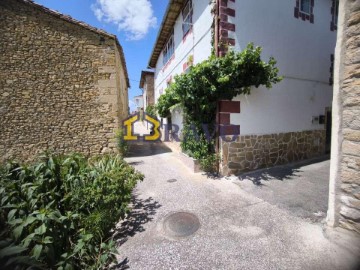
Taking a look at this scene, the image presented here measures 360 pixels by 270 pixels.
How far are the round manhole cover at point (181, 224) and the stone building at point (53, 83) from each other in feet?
15.5

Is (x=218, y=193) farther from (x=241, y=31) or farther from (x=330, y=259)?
(x=241, y=31)

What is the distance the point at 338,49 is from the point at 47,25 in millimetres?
8220

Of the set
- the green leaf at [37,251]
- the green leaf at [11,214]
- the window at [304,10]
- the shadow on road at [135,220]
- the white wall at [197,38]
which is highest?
the window at [304,10]

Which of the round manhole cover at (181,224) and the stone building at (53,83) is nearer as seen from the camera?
the round manhole cover at (181,224)

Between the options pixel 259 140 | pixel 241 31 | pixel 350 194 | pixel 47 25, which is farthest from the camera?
pixel 47 25

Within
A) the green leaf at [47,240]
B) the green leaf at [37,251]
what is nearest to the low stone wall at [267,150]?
the green leaf at [47,240]

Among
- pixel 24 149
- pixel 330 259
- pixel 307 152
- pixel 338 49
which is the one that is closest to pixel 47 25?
pixel 24 149

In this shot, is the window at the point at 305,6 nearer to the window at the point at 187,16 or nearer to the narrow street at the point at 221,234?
the window at the point at 187,16

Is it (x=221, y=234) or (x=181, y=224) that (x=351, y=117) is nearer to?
(x=221, y=234)

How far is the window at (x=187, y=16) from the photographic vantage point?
23.4 feet

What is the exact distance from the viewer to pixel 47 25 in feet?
21.2

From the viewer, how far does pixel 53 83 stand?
661 cm

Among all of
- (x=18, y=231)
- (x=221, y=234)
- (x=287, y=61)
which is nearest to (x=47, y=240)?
(x=18, y=231)

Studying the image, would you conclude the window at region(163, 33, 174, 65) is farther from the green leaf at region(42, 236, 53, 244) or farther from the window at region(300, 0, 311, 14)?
the green leaf at region(42, 236, 53, 244)
